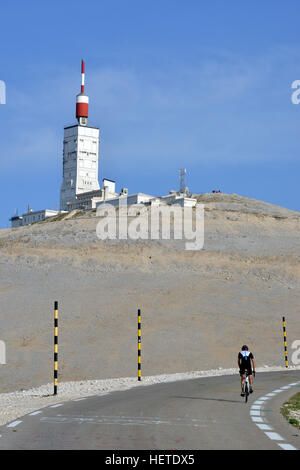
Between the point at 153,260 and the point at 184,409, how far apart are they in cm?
6512

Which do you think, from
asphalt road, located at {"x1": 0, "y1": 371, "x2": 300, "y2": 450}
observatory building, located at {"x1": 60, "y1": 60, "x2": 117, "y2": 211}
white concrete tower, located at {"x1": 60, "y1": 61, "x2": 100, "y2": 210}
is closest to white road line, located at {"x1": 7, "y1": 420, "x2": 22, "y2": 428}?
asphalt road, located at {"x1": 0, "y1": 371, "x2": 300, "y2": 450}

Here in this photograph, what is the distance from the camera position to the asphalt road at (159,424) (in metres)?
11.3

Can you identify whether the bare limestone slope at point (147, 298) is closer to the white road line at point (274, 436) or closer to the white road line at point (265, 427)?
the white road line at point (265, 427)

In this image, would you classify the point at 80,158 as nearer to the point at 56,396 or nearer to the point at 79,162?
the point at 79,162

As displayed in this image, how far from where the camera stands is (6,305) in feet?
201

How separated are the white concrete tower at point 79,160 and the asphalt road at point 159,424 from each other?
159513 millimetres

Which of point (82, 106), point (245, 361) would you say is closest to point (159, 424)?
point (245, 361)

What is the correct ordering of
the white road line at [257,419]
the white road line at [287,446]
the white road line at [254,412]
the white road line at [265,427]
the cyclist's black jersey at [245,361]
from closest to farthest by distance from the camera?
the white road line at [287,446]
the white road line at [265,427]
the white road line at [257,419]
the white road line at [254,412]
the cyclist's black jersey at [245,361]

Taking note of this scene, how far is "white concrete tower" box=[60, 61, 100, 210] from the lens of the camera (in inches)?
7096

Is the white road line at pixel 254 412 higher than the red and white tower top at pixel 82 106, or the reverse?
the red and white tower top at pixel 82 106

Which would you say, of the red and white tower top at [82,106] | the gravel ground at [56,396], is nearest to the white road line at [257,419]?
the gravel ground at [56,396]

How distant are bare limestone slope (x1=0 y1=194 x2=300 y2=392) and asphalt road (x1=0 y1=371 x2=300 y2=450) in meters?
16.1
